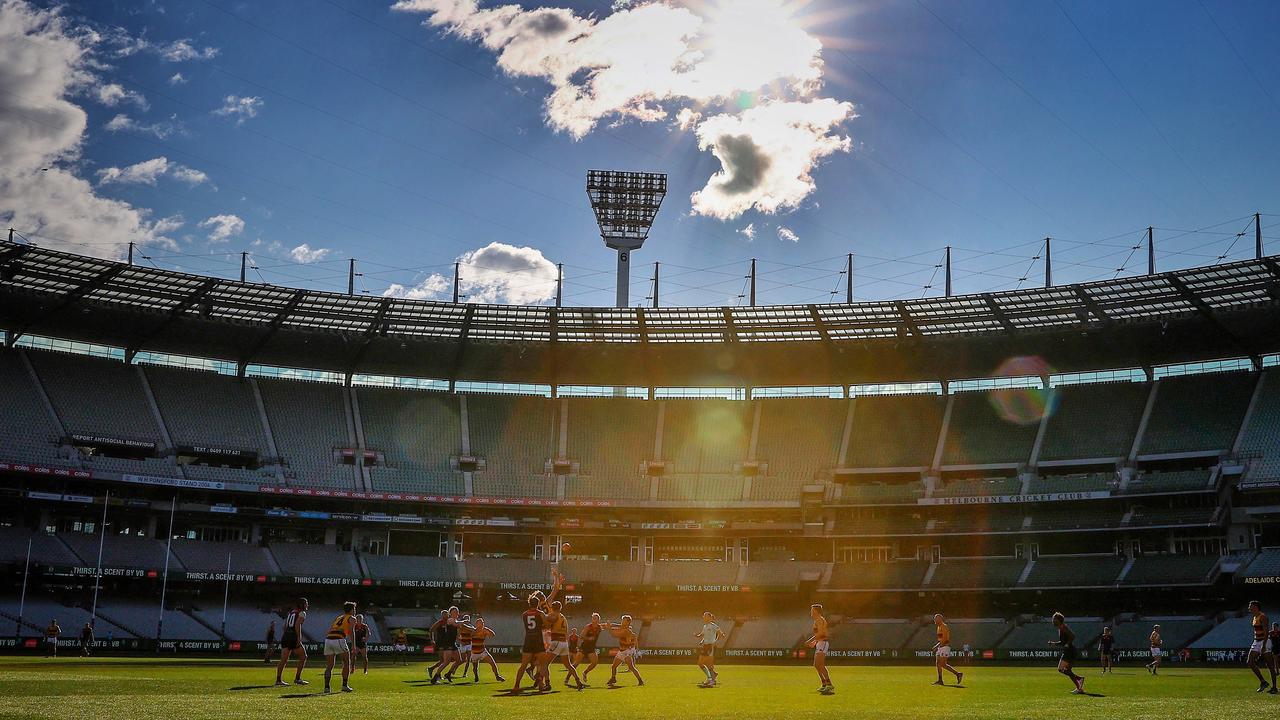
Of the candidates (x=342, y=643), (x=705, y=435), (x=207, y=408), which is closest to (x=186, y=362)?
(x=207, y=408)

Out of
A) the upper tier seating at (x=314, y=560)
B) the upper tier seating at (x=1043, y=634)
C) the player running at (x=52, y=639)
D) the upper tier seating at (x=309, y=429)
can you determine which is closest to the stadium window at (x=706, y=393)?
the upper tier seating at (x=309, y=429)

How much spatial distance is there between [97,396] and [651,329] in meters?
34.1

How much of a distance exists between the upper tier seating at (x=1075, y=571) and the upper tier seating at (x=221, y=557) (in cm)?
4499

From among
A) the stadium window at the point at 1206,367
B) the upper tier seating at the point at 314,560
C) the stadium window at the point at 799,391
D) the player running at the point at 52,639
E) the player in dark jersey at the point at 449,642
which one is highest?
the stadium window at the point at 1206,367

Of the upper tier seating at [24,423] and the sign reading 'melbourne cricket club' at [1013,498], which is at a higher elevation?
the upper tier seating at [24,423]

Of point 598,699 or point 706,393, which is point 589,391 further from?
point 598,699

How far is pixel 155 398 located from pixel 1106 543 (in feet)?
193

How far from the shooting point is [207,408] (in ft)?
227

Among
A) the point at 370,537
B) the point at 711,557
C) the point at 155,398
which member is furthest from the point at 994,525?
the point at 155,398

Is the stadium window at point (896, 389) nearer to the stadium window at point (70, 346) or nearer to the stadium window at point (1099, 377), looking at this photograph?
the stadium window at point (1099, 377)

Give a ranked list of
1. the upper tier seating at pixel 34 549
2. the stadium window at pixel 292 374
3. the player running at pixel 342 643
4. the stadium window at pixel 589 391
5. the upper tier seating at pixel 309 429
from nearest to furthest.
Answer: the player running at pixel 342 643 < the upper tier seating at pixel 34 549 < the upper tier seating at pixel 309 429 < the stadium window at pixel 292 374 < the stadium window at pixel 589 391

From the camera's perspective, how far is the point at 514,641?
211ft

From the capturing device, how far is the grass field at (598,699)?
17.9 m

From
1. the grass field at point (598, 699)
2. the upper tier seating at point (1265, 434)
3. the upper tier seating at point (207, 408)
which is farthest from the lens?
the upper tier seating at point (207, 408)
